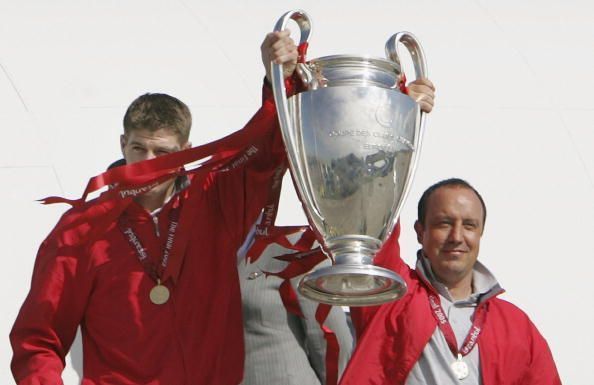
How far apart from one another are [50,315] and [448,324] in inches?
47.4

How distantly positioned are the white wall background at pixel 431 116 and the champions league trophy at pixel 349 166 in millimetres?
1957

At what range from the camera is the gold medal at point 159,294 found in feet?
13.8

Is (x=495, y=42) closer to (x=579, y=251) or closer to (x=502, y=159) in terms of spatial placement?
(x=502, y=159)

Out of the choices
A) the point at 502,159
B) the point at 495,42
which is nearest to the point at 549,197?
the point at 502,159

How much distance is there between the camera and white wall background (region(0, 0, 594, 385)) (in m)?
6.02

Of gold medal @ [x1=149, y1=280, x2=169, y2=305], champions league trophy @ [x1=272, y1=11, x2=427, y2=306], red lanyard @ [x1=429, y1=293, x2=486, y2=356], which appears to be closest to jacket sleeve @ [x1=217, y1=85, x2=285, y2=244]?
champions league trophy @ [x1=272, y1=11, x2=427, y2=306]

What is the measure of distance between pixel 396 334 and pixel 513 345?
14.4 inches

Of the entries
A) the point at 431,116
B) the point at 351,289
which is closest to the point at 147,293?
the point at 351,289

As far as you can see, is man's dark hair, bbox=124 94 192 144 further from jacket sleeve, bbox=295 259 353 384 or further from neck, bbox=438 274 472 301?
neck, bbox=438 274 472 301

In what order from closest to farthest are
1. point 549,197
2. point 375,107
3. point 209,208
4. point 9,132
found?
point 375,107, point 209,208, point 9,132, point 549,197

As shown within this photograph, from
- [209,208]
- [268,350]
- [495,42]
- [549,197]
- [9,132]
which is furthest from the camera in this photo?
[495,42]

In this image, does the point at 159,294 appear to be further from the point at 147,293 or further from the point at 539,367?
the point at 539,367

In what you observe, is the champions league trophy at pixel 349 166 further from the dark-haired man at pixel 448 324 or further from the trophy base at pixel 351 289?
the dark-haired man at pixel 448 324

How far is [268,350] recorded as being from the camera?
4.80 metres
